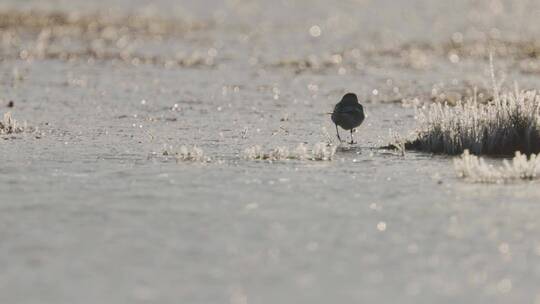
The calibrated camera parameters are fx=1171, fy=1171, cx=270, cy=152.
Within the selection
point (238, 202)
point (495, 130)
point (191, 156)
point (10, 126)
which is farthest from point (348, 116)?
point (238, 202)

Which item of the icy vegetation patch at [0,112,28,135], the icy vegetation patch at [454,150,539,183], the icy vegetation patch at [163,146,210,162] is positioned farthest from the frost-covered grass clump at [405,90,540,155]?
the icy vegetation patch at [0,112,28,135]

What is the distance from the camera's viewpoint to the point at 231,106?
2388cm

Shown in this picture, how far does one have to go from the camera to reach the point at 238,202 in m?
12.8

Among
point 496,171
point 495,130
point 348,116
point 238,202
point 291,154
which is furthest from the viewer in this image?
point 348,116

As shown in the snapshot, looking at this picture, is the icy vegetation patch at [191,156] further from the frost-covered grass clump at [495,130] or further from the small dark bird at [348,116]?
the frost-covered grass clump at [495,130]

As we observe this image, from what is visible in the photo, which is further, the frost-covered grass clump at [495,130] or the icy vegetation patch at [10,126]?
the icy vegetation patch at [10,126]

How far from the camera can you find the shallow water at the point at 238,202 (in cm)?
947

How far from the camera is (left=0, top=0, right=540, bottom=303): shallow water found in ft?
31.1

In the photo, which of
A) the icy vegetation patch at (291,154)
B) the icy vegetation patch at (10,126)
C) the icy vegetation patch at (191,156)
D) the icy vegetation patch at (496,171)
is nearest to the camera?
the icy vegetation patch at (496,171)

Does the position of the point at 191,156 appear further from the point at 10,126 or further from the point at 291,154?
the point at 10,126

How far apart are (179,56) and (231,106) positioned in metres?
11.6

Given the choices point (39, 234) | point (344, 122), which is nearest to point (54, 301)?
point (39, 234)

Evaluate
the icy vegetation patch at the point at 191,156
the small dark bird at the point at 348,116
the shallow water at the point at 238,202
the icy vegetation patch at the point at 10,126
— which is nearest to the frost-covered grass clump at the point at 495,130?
the shallow water at the point at 238,202

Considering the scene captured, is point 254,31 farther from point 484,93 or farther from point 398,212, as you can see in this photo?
point 398,212
